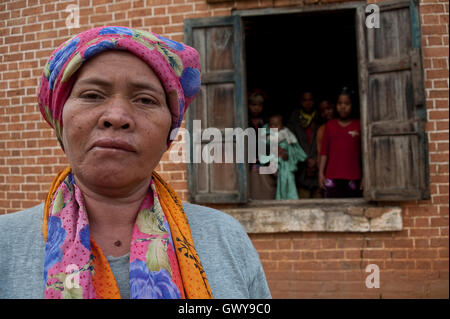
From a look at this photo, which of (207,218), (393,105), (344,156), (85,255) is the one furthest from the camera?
(344,156)

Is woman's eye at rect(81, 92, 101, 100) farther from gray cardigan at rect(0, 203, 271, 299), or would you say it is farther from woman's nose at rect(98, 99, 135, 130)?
gray cardigan at rect(0, 203, 271, 299)

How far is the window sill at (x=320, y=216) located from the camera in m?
3.40

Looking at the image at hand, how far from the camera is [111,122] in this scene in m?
1.05

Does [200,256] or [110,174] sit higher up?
[110,174]

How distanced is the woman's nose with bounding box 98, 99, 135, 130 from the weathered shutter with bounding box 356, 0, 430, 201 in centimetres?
293

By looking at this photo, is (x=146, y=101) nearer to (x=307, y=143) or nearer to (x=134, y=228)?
(x=134, y=228)

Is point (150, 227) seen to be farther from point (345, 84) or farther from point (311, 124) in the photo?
point (345, 84)

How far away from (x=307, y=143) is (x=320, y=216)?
5.92ft

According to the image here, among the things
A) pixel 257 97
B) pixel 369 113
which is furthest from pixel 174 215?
pixel 257 97

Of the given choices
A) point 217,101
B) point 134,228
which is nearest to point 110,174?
point 134,228

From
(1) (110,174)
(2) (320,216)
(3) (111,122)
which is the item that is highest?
(3) (111,122)

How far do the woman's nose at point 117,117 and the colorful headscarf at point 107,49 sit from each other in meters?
0.16

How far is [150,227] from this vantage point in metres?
1.15

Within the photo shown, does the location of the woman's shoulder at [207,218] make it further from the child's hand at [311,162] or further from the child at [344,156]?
the child's hand at [311,162]
